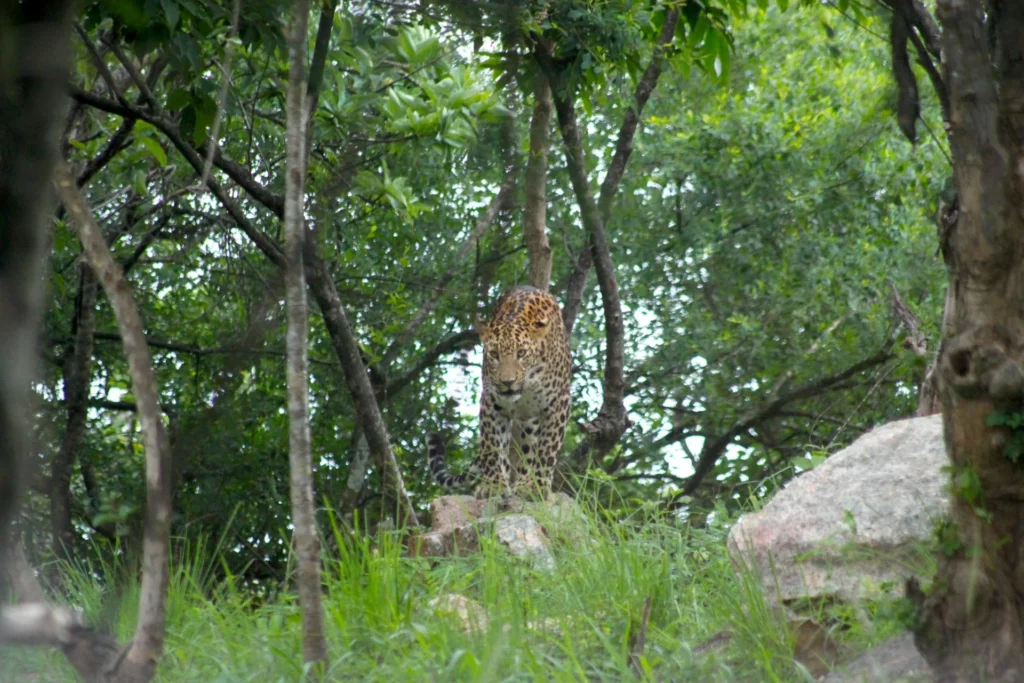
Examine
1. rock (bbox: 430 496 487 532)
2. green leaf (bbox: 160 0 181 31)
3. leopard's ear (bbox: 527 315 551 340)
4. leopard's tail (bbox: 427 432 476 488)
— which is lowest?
rock (bbox: 430 496 487 532)

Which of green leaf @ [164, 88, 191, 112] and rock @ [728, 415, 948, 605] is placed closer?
rock @ [728, 415, 948, 605]

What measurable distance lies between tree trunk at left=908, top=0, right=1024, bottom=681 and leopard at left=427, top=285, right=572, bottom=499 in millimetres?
4866

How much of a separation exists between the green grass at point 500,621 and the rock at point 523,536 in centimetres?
28

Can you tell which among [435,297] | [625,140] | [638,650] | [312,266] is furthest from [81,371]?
[638,650]

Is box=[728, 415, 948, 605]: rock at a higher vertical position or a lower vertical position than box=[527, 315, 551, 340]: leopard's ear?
lower

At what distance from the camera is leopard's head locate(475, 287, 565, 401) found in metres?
8.16

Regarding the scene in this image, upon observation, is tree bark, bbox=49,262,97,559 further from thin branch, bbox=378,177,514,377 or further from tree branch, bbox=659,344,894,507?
tree branch, bbox=659,344,894,507

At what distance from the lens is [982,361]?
2797mm

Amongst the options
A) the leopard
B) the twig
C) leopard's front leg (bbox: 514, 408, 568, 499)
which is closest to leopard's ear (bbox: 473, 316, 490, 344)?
the leopard

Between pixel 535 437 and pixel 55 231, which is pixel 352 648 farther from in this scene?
pixel 535 437

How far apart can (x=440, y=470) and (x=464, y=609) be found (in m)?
3.77

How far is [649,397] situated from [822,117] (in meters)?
3.05

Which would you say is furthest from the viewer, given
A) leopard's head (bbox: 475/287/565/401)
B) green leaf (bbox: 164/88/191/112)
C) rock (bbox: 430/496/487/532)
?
leopard's head (bbox: 475/287/565/401)

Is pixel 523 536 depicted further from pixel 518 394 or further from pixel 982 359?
pixel 982 359
